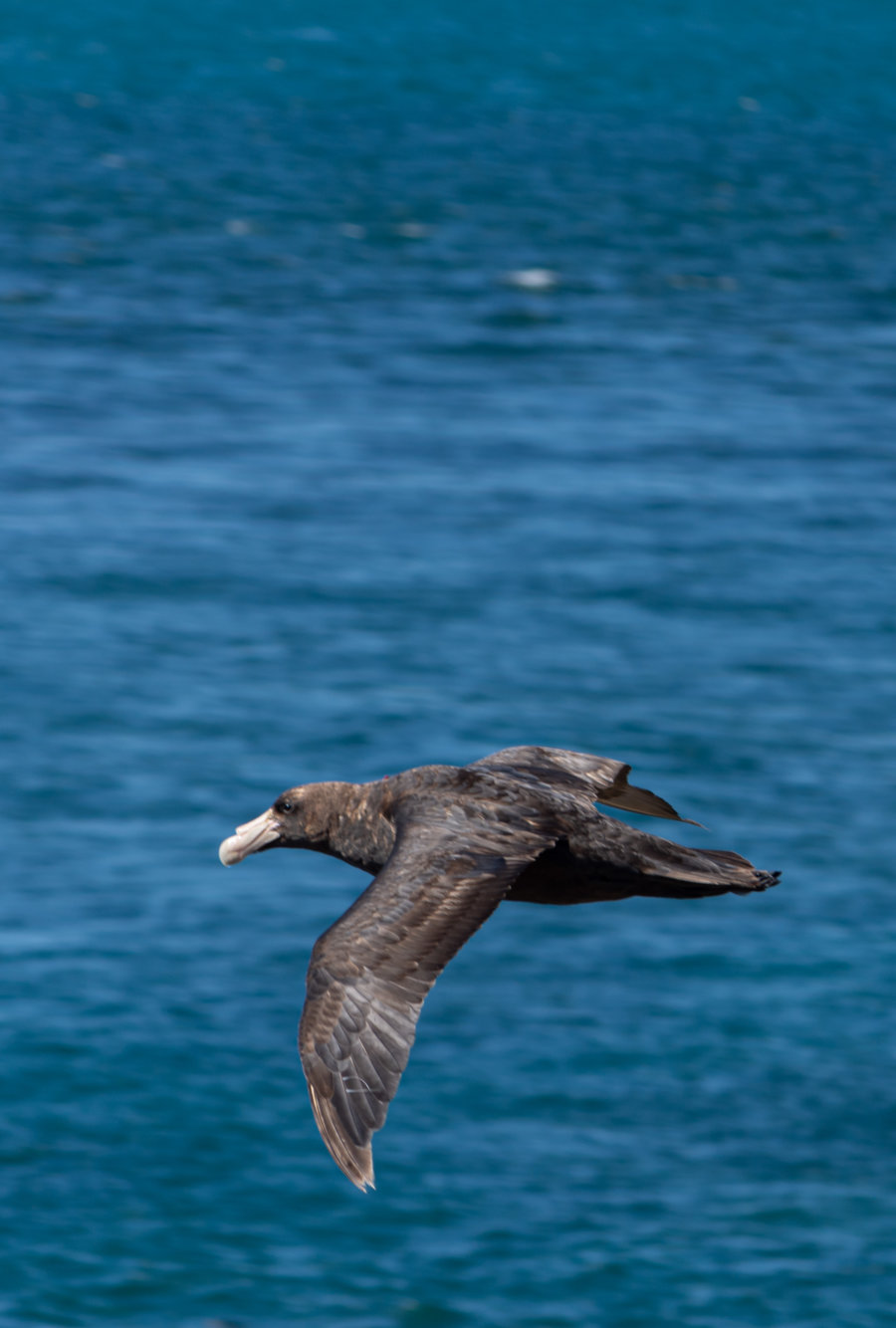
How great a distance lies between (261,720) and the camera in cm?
6750

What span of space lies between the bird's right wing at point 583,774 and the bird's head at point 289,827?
972mm

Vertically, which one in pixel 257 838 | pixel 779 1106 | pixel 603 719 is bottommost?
pixel 779 1106

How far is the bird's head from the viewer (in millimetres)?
12992

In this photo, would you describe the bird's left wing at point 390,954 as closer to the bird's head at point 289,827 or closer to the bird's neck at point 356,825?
the bird's neck at point 356,825

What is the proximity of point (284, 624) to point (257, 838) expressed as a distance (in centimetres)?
6407

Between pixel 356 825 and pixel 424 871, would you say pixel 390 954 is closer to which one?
pixel 424 871

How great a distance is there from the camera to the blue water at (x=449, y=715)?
52.9 meters

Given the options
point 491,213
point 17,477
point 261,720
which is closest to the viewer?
point 261,720

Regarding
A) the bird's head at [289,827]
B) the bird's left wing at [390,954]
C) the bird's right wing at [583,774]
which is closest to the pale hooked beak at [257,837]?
the bird's head at [289,827]

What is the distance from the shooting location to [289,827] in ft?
42.9

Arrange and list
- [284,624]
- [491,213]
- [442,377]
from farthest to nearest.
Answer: [491,213] < [442,377] < [284,624]

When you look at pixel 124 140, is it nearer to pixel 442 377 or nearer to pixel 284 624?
pixel 442 377

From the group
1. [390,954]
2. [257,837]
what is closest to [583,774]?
[257,837]

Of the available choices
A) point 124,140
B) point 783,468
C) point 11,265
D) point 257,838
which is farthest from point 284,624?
point 124,140
